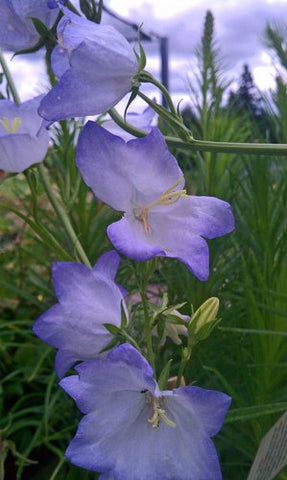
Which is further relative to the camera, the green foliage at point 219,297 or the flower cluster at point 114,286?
the green foliage at point 219,297

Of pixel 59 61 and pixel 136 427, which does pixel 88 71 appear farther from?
pixel 136 427

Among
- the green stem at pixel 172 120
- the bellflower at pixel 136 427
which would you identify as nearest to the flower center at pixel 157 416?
the bellflower at pixel 136 427

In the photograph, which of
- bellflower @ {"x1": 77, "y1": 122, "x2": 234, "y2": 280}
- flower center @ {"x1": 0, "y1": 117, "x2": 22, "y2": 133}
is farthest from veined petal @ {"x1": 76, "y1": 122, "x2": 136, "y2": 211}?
flower center @ {"x1": 0, "y1": 117, "x2": 22, "y2": 133}

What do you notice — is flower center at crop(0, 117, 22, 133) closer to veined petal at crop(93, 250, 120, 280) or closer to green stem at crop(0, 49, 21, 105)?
green stem at crop(0, 49, 21, 105)

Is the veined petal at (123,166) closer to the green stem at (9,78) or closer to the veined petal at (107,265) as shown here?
the veined petal at (107,265)

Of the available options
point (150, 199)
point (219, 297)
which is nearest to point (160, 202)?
point (150, 199)
